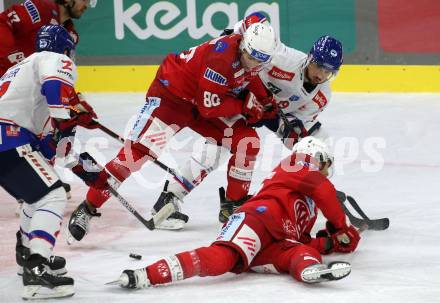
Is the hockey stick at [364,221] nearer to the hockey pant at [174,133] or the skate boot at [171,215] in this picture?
the hockey pant at [174,133]

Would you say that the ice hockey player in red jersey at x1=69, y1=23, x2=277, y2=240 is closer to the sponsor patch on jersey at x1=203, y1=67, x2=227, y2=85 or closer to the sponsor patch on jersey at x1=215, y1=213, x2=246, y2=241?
the sponsor patch on jersey at x1=203, y1=67, x2=227, y2=85

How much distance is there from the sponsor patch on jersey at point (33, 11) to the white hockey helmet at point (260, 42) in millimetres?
1629

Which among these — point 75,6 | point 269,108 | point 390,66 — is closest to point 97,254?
point 269,108

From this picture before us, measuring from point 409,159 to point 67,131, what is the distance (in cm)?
238

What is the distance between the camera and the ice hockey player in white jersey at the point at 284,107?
550 cm

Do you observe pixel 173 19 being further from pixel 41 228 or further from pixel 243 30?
pixel 41 228

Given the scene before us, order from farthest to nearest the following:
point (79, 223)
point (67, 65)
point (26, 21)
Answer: point (26, 21)
point (79, 223)
point (67, 65)

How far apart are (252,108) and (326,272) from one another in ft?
4.65

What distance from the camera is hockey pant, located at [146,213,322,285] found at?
4.21 metres

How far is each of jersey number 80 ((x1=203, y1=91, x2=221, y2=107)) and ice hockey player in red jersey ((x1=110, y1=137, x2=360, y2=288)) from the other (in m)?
0.62

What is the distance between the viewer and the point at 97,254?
4.97 m

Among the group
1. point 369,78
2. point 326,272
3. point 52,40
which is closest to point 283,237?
point 326,272

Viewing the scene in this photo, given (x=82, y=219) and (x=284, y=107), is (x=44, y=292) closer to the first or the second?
(x=82, y=219)

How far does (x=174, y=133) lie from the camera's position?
5.43 metres
